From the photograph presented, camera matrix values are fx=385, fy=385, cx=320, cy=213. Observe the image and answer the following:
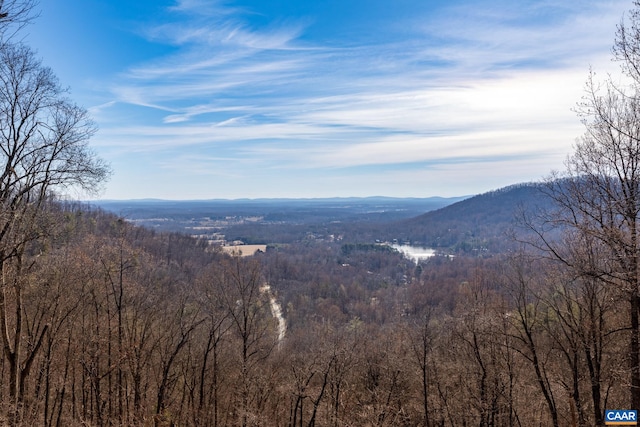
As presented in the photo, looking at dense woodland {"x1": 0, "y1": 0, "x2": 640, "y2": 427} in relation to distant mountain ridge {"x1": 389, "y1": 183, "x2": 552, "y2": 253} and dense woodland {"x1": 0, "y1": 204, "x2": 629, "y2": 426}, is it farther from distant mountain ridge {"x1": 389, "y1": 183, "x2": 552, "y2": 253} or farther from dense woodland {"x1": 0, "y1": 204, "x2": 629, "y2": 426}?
distant mountain ridge {"x1": 389, "y1": 183, "x2": 552, "y2": 253}

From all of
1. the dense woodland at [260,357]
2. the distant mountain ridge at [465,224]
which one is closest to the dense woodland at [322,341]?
the dense woodland at [260,357]

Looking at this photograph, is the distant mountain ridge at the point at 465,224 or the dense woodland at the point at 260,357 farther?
the distant mountain ridge at the point at 465,224

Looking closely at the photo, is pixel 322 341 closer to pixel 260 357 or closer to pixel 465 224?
pixel 260 357

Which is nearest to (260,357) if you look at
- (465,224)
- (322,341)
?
(322,341)

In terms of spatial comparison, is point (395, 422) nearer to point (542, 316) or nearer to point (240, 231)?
point (542, 316)

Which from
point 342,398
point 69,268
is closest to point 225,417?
point 342,398

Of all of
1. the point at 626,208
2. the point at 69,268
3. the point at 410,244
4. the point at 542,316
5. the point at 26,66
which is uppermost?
the point at 26,66

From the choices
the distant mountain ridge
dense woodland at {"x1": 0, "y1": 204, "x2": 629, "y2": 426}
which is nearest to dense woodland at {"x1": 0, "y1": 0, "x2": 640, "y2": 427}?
dense woodland at {"x1": 0, "y1": 204, "x2": 629, "y2": 426}

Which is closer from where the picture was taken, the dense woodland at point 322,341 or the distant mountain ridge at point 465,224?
the dense woodland at point 322,341

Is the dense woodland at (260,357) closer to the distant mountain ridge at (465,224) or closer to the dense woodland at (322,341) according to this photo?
the dense woodland at (322,341)
